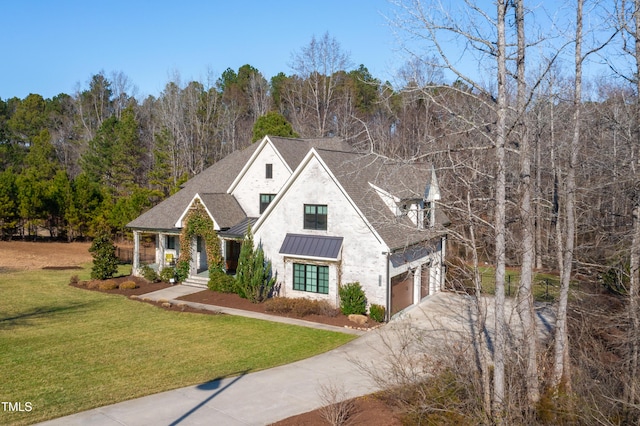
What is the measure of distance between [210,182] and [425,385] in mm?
24606

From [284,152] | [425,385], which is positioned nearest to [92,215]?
[284,152]

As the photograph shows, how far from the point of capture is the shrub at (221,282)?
25.9 metres

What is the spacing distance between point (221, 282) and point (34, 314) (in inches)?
330

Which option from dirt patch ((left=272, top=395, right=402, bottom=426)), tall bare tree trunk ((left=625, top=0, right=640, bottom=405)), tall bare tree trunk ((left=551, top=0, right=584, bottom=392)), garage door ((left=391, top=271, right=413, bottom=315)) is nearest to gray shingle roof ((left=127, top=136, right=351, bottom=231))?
garage door ((left=391, top=271, right=413, bottom=315))

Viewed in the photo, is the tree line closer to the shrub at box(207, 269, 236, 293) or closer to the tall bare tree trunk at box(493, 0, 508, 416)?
the shrub at box(207, 269, 236, 293)

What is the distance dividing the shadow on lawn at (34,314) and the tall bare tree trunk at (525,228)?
18.5 meters

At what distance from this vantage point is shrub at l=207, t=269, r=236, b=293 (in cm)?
2594

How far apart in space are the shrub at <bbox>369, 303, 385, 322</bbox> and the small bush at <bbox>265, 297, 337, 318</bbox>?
1.64 meters

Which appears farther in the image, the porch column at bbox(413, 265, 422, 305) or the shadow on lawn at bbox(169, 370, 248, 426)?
the porch column at bbox(413, 265, 422, 305)

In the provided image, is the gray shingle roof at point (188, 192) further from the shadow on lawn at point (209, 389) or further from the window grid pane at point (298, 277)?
the shadow on lawn at point (209, 389)

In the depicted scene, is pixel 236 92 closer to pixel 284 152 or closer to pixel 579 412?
pixel 284 152

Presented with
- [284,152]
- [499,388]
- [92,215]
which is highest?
[284,152]

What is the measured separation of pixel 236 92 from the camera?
68750mm

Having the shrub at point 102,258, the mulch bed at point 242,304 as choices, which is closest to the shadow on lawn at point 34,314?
the mulch bed at point 242,304
